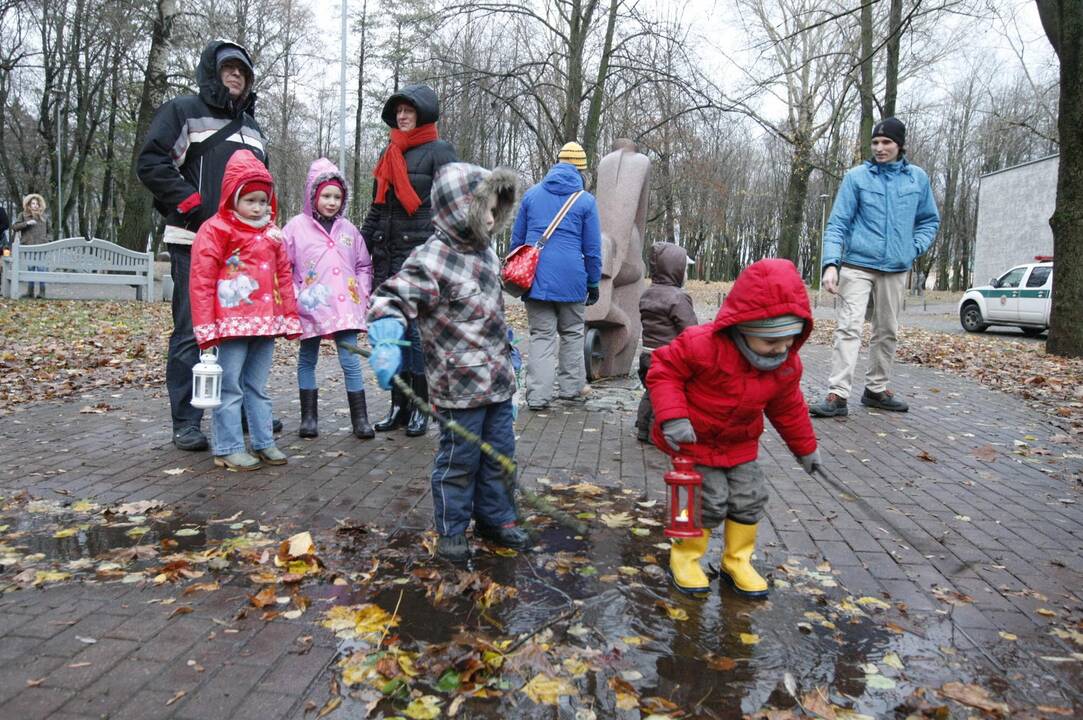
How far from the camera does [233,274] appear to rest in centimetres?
450

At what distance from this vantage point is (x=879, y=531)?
3.87 meters

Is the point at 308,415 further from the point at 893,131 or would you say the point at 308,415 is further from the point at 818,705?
the point at 893,131

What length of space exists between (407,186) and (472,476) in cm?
261

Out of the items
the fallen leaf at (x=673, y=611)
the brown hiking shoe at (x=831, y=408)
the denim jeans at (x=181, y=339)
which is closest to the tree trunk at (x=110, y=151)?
the denim jeans at (x=181, y=339)

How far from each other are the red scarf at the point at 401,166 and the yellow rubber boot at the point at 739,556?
3216 mm

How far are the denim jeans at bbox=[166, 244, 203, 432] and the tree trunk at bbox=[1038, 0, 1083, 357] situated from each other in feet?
37.1

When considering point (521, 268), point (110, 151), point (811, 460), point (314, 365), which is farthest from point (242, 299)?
point (110, 151)

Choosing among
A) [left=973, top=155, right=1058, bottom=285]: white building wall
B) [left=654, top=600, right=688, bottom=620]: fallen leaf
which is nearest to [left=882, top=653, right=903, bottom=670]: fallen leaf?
[left=654, top=600, right=688, bottom=620]: fallen leaf

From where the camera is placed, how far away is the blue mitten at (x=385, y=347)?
2.96 m

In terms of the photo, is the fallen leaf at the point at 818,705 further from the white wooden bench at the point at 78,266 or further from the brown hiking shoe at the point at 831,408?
the white wooden bench at the point at 78,266

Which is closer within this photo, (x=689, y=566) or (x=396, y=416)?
(x=689, y=566)

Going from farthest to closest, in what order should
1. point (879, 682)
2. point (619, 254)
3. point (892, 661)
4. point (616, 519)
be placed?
point (619, 254)
point (616, 519)
point (892, 661)
point (879, 682)

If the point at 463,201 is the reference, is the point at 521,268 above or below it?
below

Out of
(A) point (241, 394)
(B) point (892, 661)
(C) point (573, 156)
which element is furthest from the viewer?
(C) point (573, 156)
